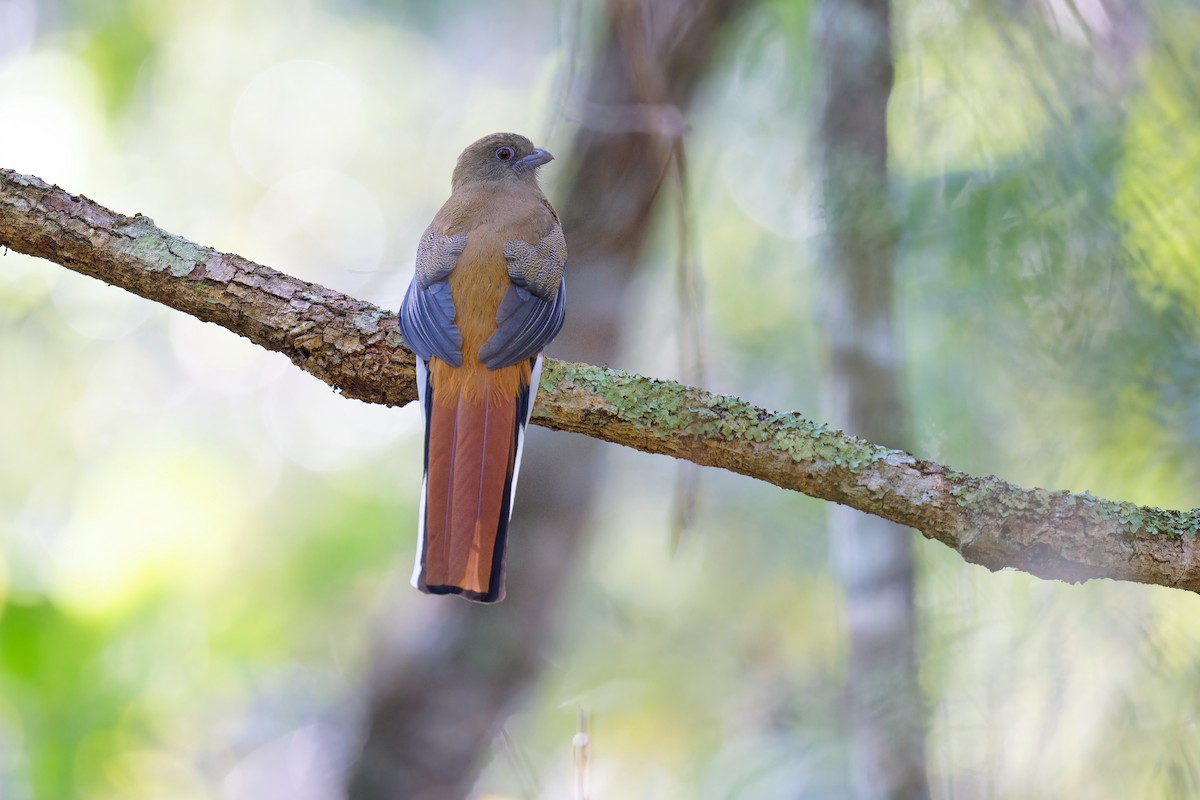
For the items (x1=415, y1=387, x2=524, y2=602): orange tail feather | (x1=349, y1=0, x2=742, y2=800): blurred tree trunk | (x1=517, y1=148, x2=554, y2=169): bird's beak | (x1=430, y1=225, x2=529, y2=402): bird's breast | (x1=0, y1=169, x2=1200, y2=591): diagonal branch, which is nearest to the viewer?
(x1=0, y1=169, x2=1200, y2=591): diagonal branch

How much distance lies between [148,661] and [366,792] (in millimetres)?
2071

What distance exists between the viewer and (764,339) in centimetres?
561

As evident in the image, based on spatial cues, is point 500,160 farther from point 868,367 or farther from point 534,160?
point 868,367

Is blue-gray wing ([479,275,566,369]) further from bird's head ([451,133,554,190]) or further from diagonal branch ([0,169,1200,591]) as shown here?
bird's head ([451,133,554,190])

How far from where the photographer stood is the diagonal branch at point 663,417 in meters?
2.19

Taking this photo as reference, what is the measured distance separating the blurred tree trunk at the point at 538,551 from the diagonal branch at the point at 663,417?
145 centimetres

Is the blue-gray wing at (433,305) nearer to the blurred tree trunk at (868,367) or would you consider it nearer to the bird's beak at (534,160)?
the bird's beak at (534,160)

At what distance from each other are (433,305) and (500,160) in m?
1.19

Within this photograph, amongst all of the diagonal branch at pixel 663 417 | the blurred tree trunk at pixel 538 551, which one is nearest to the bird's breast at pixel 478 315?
the diagonal branch at pixel 663 417

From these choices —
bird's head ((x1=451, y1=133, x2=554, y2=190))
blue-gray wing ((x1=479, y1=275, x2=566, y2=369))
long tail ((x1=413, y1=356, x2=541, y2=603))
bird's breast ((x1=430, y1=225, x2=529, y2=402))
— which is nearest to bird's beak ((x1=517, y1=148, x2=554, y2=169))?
bird's head ((x1=451, y1=133, x2=554, y2=190))

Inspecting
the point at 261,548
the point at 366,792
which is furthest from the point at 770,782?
the point at 261,548

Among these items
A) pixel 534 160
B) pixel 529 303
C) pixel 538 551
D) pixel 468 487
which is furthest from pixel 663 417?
pixel 538 551

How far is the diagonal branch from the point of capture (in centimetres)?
219

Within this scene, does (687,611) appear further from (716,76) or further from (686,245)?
(686,245)
